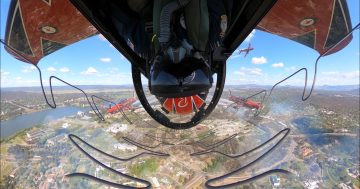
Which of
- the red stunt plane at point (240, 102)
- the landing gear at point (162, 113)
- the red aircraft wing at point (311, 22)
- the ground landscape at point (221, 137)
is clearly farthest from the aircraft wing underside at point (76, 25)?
the ground landscape at point (221, 137)

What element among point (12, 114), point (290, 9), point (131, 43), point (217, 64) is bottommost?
point (12, 114)

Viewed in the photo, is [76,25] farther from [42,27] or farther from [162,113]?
[162,113]

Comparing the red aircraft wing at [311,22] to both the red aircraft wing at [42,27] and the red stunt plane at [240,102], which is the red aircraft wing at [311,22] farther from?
the red stunt plane at [240,102]

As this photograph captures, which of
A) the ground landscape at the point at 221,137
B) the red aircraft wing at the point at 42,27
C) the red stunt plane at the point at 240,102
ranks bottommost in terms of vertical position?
the ground landscape at the point at 221,137

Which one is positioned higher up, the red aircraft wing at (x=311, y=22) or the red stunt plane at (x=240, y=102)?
the red aircraft wing at (x=311, y=22)

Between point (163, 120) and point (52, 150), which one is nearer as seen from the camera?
point (163, 120)

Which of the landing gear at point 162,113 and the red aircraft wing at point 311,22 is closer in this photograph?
the landing gear at point 162,113

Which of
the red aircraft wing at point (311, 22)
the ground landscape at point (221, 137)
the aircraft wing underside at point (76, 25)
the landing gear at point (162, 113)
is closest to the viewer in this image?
→ the landing gear at point (162, 113)

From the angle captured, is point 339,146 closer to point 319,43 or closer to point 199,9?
point 319,43

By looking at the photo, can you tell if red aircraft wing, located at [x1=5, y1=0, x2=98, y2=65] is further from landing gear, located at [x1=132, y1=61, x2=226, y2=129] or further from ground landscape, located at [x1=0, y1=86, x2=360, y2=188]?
ground landscape, located at [x1=0, y1=86, x2=360, y2=188]

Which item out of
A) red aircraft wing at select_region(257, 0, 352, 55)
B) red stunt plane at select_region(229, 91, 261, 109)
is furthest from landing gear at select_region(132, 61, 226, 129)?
→ red stunt plane at select_region(229, 91, 261, 109)

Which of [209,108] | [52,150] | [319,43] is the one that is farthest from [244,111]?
[209,108]
